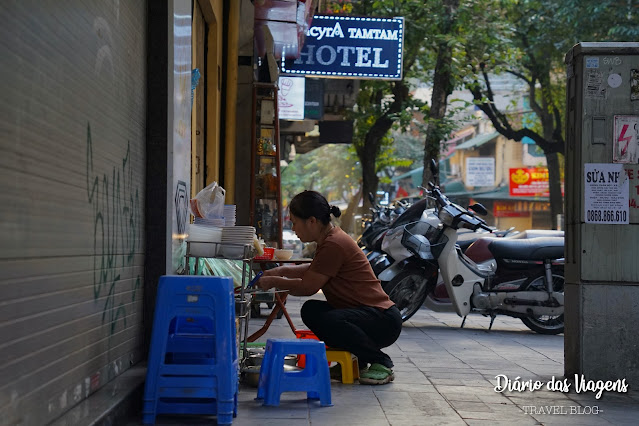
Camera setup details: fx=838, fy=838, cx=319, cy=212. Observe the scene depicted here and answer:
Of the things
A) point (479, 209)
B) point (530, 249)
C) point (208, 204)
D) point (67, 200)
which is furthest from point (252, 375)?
point (530, 249)

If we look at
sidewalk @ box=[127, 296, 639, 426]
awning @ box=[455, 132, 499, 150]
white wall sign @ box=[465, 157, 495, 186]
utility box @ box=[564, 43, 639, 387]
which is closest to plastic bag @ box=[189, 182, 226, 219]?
sidewalk @ box=[127, 296, 639, 426]

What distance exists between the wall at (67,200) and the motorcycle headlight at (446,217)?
5294 millimetres

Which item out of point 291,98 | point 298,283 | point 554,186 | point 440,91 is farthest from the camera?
point 554,186

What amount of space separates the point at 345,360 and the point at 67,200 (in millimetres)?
2967

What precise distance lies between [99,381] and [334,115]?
66.4 feet

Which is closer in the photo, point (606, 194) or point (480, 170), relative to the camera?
point (606, 194)

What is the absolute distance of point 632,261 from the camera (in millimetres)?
6145

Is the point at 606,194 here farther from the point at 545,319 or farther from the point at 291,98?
the point at 291,98

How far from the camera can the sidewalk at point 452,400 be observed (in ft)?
16.0

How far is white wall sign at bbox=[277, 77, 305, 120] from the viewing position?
17.1 m

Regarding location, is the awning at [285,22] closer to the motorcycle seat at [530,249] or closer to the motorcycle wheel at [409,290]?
the motorcycle wheel at [409,290]

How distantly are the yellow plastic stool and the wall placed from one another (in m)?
1.47

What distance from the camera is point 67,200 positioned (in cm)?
364

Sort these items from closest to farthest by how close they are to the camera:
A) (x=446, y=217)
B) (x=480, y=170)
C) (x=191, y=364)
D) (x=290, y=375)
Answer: (x=191, y=364), (x=290, y=375), (x=446, y=217), (x=480, y=170)
